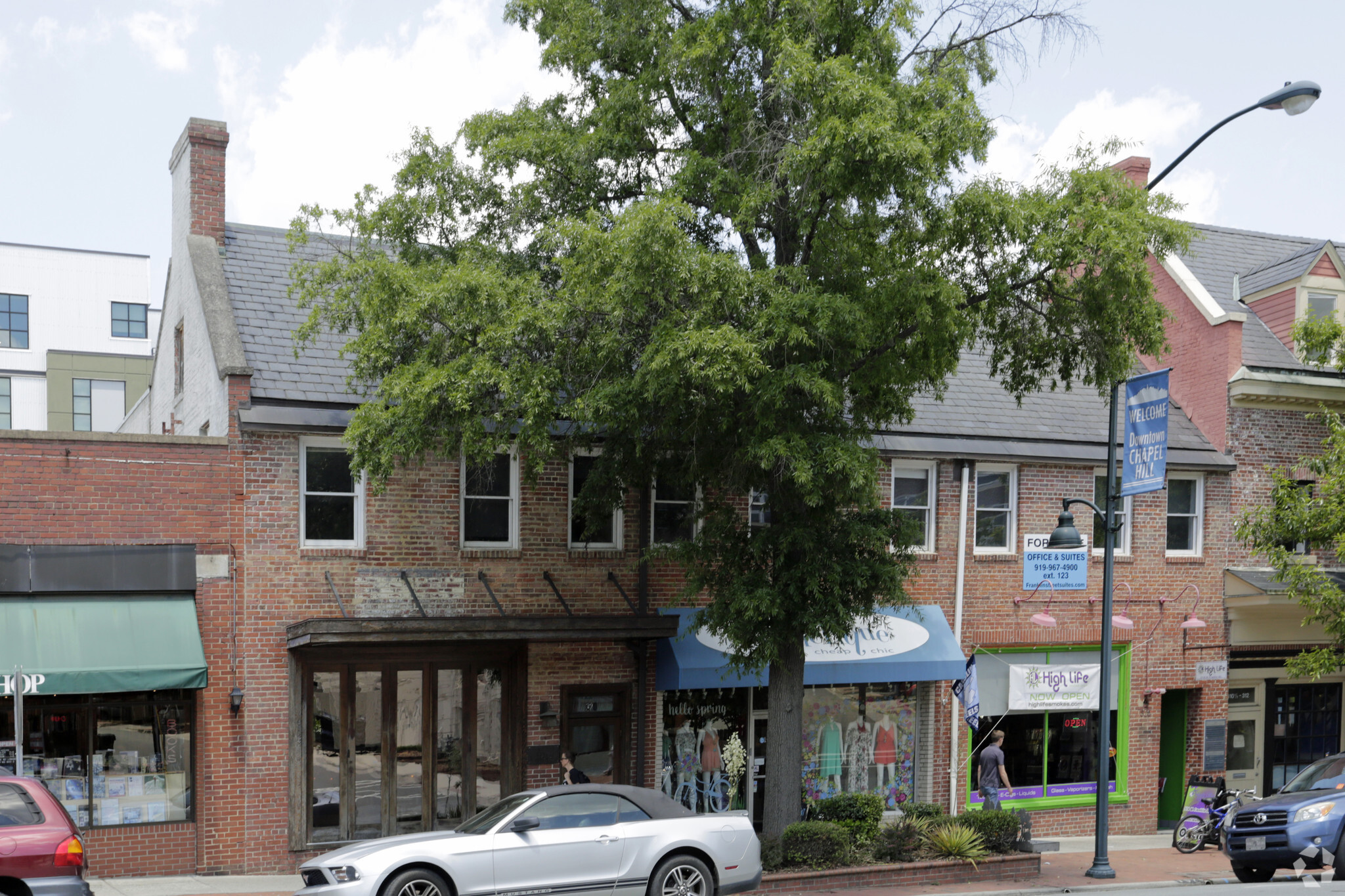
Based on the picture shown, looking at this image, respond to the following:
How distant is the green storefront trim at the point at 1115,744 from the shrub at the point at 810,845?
21.1 feet

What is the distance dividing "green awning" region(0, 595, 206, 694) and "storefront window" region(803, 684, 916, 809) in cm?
910

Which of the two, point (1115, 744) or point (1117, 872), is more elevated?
point (1115, 744)

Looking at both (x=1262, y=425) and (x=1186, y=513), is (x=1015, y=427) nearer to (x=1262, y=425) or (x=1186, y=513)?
(x=1186, y=513)

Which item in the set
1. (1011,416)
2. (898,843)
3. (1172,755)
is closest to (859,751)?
(898,843)

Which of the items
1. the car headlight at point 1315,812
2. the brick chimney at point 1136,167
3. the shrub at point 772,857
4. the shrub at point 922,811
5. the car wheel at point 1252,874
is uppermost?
the brick chimney at point 1136,167

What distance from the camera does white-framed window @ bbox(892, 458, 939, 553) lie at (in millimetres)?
19469

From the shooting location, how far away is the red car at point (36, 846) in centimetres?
974

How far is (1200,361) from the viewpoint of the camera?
22.0 meters

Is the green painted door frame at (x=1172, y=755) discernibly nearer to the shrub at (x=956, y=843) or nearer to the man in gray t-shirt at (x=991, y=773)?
the man in gray t-shirt at (x=991, y=773)

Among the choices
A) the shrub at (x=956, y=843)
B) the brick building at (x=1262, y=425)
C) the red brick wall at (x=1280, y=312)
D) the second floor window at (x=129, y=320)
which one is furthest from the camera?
the second floor window at (x=129, y=320)

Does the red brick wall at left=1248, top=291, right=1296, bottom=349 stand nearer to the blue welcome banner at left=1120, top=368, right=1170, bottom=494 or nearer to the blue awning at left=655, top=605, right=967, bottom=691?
the blue welcome banner at left=1120, top=368, right=1170, bottom=494

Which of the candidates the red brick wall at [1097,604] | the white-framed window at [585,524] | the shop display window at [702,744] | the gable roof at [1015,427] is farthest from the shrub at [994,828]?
the white-framed window at [585,524]

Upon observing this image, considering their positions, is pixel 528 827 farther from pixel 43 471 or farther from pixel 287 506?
pixel 43 471

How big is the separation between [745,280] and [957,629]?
9.12m
